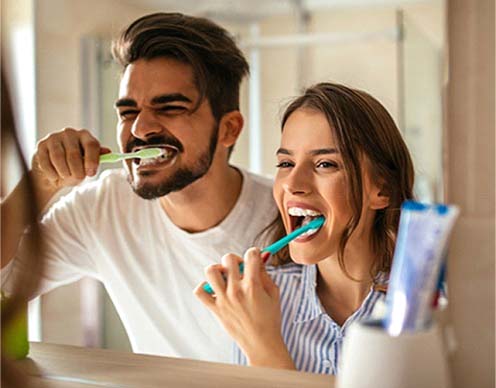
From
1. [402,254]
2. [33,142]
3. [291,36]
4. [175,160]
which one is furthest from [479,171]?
→ [291,36]

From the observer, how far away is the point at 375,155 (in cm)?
63

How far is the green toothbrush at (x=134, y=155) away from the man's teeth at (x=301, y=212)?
0.18m

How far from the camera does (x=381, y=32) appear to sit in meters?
0.86

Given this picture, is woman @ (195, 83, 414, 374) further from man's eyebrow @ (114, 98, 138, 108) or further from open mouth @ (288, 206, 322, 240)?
man's eyebrow @ (114, 98, 138, 108)

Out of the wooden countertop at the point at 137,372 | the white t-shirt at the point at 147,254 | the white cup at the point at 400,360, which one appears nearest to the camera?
the white cup at the point at 400,360

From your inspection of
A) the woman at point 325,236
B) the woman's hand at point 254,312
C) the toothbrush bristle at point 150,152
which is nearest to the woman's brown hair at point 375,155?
the woman at point 325,236

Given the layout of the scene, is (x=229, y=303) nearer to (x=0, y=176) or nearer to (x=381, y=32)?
(x=0, y=176)

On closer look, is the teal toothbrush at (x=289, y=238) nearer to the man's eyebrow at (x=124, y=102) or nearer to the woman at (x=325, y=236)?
the woman at (x=325, y=236)

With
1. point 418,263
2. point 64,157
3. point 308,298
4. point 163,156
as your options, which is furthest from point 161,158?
point 418,263

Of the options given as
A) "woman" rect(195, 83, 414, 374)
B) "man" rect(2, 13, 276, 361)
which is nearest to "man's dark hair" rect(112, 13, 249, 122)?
"man" rect(2, 13, 276, 361)

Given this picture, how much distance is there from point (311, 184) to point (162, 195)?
0.22 m

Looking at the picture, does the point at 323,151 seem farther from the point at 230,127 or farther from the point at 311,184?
the point at 230,127

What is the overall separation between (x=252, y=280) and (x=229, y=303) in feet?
0.11

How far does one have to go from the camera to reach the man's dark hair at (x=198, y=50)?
0.73m
